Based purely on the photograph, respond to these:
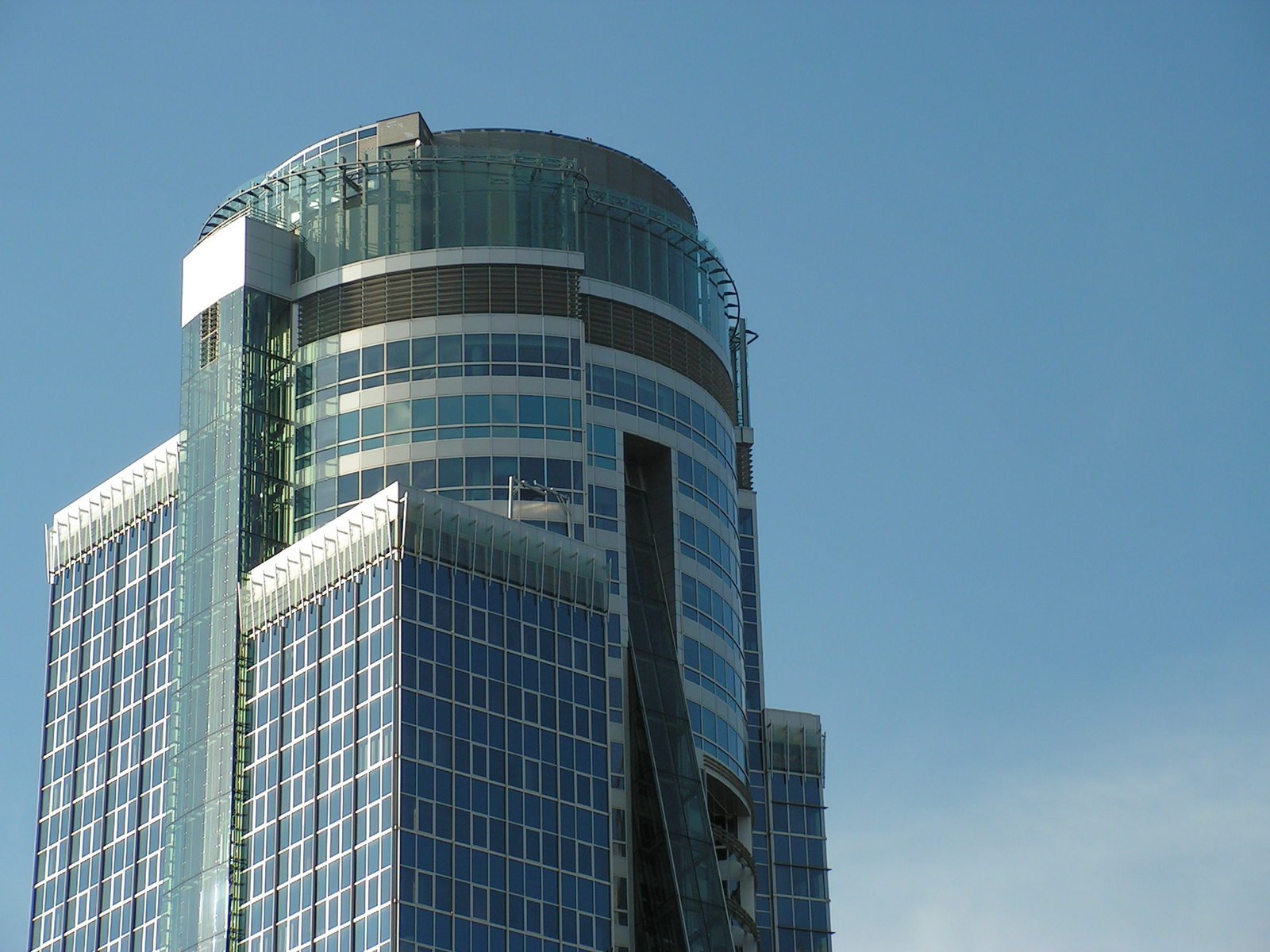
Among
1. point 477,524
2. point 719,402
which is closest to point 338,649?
point 477,524

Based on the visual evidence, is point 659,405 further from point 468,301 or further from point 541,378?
point 468,301

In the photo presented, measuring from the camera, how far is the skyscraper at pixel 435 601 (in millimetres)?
154000

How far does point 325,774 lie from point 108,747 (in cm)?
3136

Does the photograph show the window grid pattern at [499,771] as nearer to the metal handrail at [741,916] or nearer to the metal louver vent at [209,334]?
the metal handrail at [741,916]

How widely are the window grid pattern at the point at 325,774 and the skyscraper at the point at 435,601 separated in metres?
0.21

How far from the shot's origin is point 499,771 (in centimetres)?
15488

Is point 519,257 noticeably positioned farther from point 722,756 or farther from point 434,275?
point 722,756

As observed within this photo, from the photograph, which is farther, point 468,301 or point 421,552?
point 468,301

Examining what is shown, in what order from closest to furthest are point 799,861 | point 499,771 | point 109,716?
point 499,771 < point 109,716 < point 799,861

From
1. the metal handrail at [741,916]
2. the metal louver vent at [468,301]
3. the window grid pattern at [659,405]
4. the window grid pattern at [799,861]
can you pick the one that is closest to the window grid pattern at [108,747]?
the metal louver vent at [468,301]

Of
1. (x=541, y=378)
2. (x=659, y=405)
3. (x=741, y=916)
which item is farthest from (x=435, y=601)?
(x=741, y=916)

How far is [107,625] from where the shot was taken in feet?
611

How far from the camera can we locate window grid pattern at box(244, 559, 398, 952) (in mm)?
149125

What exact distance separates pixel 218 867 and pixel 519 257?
4244 cm
